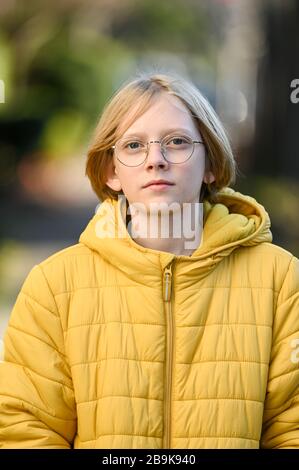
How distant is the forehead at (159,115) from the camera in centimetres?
177

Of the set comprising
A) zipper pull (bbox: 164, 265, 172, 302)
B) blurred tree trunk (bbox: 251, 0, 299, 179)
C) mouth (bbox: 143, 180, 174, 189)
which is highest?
blurred tree trunk (bbox: 251, 0, 299, 179)

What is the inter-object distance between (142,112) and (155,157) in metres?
0.11

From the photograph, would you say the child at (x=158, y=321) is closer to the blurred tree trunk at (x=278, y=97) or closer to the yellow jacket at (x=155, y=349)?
the yellow jacket at (x=155, y=349)

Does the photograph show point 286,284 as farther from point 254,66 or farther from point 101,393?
point 254,66

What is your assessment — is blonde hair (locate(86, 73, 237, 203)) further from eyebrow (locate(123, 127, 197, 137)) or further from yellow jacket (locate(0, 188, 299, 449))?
yellow jacket (locate(0, 188, 299, 449))

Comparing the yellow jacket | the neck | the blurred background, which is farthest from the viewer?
the blurred background

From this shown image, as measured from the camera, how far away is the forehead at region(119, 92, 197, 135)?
1.77 metres

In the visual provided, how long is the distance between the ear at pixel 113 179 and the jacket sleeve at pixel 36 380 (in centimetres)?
28

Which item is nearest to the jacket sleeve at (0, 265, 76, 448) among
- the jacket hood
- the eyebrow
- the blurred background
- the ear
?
the jacket hood

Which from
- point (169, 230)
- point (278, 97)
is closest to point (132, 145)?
point (169, 230)

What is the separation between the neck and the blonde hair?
0.11 meters

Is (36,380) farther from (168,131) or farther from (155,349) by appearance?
(168,131)

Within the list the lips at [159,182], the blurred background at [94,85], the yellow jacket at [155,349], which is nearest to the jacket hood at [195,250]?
the yellow jacket at [155,349]

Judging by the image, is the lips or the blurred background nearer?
the lips
